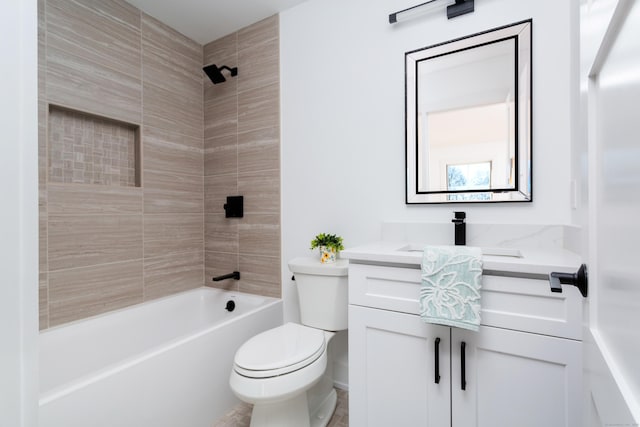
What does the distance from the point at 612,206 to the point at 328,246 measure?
4.69 feet

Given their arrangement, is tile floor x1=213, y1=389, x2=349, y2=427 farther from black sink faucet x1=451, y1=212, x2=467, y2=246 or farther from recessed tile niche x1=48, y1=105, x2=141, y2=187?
recessed tile niche x1=48, y1=105, x2=141, y2=187

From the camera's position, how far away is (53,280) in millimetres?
1587

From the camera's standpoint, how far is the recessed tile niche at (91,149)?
1.67 metres

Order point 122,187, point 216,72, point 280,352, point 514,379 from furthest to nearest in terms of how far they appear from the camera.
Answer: point 216,72 → point 122,187 → point 280,352 → point 514,379

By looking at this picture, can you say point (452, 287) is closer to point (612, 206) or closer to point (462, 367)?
point (462, 367)

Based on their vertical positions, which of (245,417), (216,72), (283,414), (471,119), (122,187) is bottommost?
(245,417)

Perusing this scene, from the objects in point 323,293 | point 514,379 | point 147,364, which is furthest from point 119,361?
point 514,379

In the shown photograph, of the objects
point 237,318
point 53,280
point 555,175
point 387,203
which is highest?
point 555,175

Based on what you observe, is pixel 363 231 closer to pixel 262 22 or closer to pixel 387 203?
pixel 387 203

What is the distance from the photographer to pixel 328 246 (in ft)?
5.69

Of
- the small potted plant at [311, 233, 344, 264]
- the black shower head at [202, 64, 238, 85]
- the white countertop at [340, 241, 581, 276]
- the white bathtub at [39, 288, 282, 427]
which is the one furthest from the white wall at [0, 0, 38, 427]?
the black shower head at [202, 64, 238, 85]

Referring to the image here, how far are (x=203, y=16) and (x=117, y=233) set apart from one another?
5.15 ft

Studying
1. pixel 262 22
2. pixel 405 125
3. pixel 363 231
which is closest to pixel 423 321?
pixel 363 231

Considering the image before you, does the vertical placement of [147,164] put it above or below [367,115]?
below
